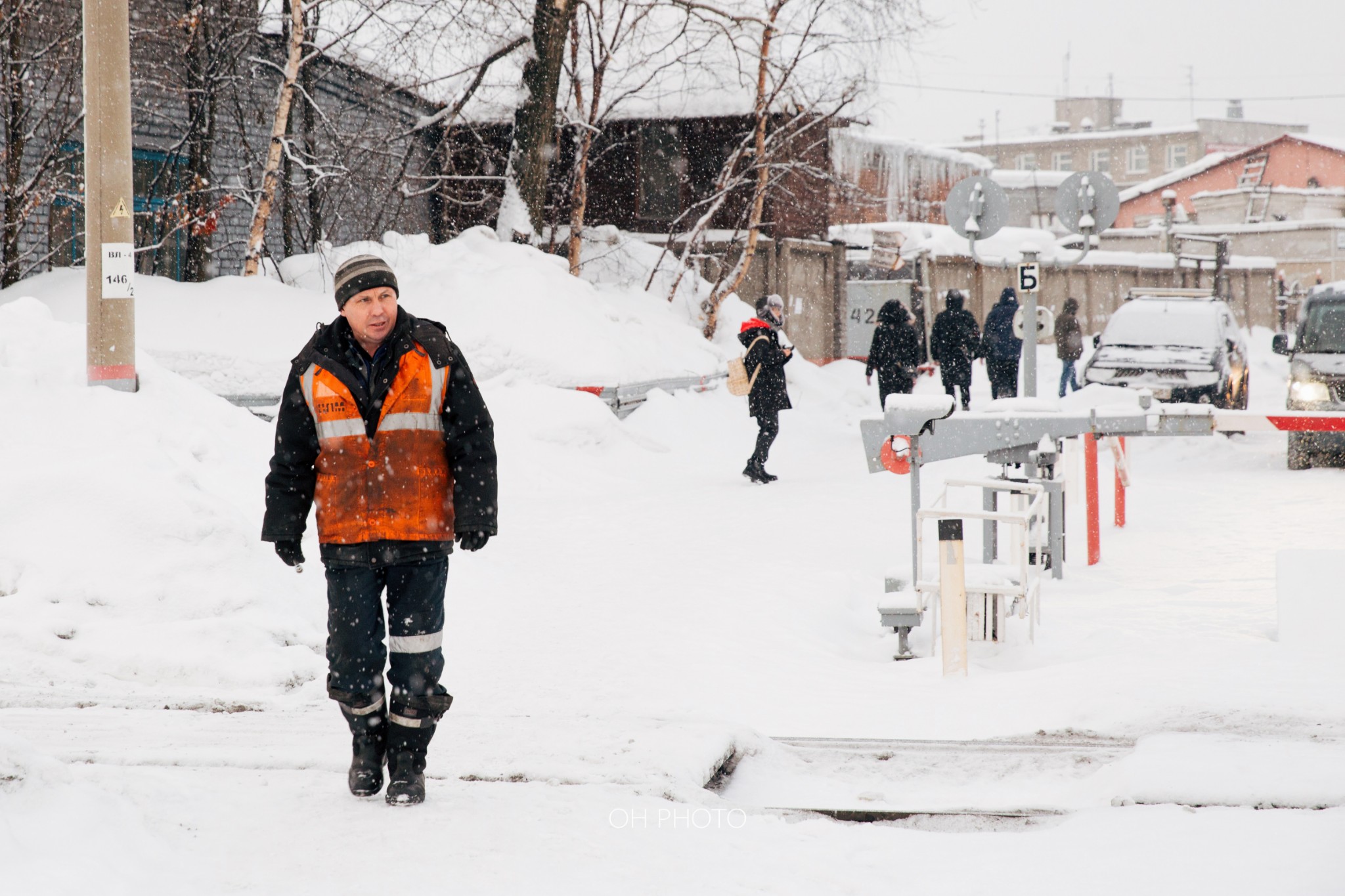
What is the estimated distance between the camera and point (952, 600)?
19.8 ft

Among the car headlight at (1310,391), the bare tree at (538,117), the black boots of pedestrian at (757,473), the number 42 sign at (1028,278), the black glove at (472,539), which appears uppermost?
the bare tree at (538,117)

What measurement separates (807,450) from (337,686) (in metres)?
12.5

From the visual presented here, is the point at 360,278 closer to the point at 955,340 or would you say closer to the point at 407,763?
the point at 407,763

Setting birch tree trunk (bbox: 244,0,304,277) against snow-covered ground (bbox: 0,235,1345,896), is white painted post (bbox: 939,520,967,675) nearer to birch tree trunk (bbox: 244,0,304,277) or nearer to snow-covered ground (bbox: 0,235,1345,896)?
snow-covered ground (bbox: 0,235,1345,896)

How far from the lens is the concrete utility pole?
740 cm

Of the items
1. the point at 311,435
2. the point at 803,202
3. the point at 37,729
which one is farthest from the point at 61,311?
the point at 803,202

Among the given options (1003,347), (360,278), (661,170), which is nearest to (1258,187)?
(661,170)

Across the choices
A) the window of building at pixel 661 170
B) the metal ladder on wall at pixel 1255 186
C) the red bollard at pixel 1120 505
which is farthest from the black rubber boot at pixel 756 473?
the metal ladder on wall at pixel 1255 186

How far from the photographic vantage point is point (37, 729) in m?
4.45

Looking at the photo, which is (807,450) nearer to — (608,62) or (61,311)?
(608,62)

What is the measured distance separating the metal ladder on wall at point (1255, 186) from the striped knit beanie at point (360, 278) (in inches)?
2005

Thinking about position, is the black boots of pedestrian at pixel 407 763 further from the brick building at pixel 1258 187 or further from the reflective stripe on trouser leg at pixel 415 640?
the brick building at pixel 1258 187

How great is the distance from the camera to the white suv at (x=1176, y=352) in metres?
16.3

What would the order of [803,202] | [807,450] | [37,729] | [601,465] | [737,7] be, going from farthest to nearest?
[803,202]
[737,7]
[807,450]
[601,465]
[37,729]
